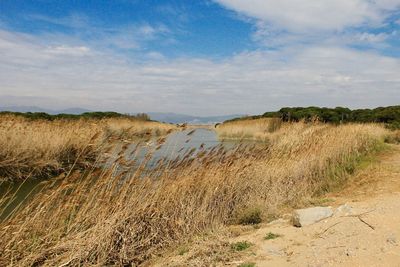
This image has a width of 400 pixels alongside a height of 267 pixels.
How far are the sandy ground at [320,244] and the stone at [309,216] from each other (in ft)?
0.34

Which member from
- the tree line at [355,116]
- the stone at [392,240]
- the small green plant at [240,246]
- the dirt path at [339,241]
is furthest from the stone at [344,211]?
the tree line at [355,116]

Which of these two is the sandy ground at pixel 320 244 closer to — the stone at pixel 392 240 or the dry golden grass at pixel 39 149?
the stone at pixel 392 240

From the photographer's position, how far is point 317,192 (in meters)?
8.57

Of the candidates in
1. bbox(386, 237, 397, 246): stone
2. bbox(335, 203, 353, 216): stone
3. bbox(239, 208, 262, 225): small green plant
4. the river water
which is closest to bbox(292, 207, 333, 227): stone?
bbox(335, 203, 353, 216): stone

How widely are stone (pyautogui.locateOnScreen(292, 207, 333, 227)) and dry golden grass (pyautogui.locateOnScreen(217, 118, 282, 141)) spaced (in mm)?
19610

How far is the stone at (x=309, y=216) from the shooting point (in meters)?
5.53

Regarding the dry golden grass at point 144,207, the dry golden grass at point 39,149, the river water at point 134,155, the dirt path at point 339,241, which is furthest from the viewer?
the dry golden grass at point 39,149

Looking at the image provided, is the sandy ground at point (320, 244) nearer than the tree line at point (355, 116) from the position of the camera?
Yes

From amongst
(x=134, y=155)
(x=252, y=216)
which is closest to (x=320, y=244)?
(x=252, y=216)

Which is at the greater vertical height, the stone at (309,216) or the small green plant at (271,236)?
the stone at (309,216)

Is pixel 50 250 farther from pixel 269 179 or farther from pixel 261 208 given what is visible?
pixel 269 179

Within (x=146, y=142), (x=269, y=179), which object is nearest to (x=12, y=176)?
(x=146, y=142)

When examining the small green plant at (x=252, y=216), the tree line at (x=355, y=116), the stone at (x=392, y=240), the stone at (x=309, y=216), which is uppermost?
the tree line at (x=355, y=116)

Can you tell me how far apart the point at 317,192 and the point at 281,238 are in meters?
3.76
